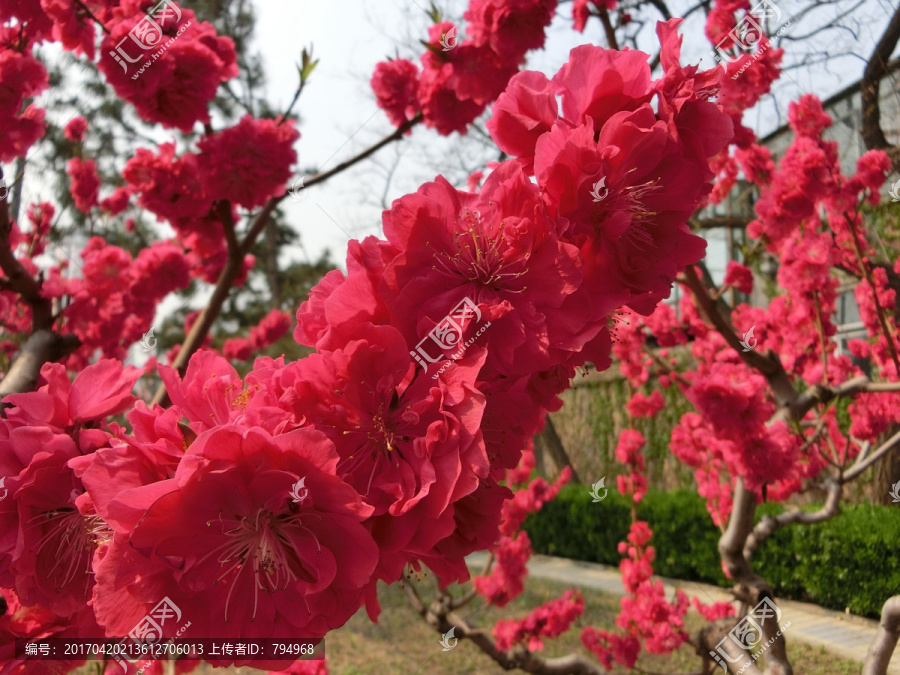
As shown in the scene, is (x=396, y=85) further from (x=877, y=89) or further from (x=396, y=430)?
(x=396, y=430)

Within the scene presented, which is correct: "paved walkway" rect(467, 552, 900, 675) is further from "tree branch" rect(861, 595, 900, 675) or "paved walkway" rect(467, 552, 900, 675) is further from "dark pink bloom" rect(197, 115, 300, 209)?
"dark pink bloom" rect(197, 115, 300, 209)

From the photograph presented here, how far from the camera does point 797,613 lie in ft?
20.8

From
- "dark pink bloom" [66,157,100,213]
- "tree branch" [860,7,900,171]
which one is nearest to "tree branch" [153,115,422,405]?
"tree branch" [860,7,900,171]

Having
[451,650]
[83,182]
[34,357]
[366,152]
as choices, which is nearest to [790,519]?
[366,152]

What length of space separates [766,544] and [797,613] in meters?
1.13

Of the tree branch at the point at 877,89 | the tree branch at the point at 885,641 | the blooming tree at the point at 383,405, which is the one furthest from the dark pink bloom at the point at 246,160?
the tree branch at the point at 885,641

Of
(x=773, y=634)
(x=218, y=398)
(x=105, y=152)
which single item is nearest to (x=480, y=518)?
(x=218, y=398)

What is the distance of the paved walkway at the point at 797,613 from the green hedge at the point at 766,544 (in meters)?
0.18

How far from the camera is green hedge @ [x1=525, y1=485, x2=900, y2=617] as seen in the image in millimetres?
5539

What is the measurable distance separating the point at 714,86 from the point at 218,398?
3.02 ft

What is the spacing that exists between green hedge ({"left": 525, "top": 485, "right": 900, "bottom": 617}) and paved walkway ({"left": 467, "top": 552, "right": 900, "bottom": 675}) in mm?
179

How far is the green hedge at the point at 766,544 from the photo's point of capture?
5.54 meters

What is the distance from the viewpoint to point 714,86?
1.00m

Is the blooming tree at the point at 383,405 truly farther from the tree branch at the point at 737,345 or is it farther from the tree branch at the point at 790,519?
the tree branch at the point at 790,519
